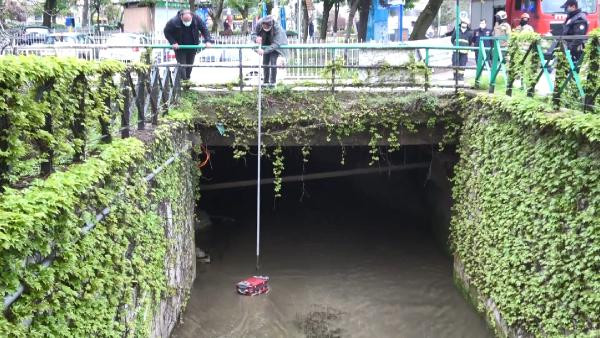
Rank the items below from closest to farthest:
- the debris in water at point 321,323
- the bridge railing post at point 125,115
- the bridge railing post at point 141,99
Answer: the bridge railing post at point 125,115
the bridge railing post at point 141,99
the debris in water at point 321,323

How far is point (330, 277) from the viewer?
1155 centimetres

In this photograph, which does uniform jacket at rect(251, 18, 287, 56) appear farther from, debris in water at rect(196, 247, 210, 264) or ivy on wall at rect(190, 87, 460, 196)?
debris in water at rect(196, 247, 210, 264)

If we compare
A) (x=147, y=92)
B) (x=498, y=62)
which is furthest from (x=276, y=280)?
(x=498, y=62)

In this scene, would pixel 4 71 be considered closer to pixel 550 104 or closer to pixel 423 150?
pixel 550 104

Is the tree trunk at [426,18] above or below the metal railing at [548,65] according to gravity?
above

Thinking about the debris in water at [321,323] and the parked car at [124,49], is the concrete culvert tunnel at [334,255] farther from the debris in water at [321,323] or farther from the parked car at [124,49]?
the parked car at [124,49]

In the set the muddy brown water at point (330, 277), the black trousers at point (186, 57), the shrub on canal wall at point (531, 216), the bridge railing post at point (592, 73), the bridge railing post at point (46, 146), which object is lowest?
the muddy brown water at point (330, 277)

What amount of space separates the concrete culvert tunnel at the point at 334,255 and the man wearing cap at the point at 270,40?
309 centimetres

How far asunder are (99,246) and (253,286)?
5.32 metres

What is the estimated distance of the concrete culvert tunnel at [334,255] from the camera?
9.73 meters

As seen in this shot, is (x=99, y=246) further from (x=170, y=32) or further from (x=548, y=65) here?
(x=170, y=32)

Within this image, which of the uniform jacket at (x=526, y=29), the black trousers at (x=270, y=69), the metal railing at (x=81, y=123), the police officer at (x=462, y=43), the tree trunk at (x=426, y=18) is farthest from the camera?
the tree trunk at (x=426, y=18)

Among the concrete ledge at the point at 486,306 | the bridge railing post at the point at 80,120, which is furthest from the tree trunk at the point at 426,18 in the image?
the bridge railing post at the point at 80,120

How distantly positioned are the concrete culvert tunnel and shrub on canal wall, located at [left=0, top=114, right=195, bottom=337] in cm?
169
